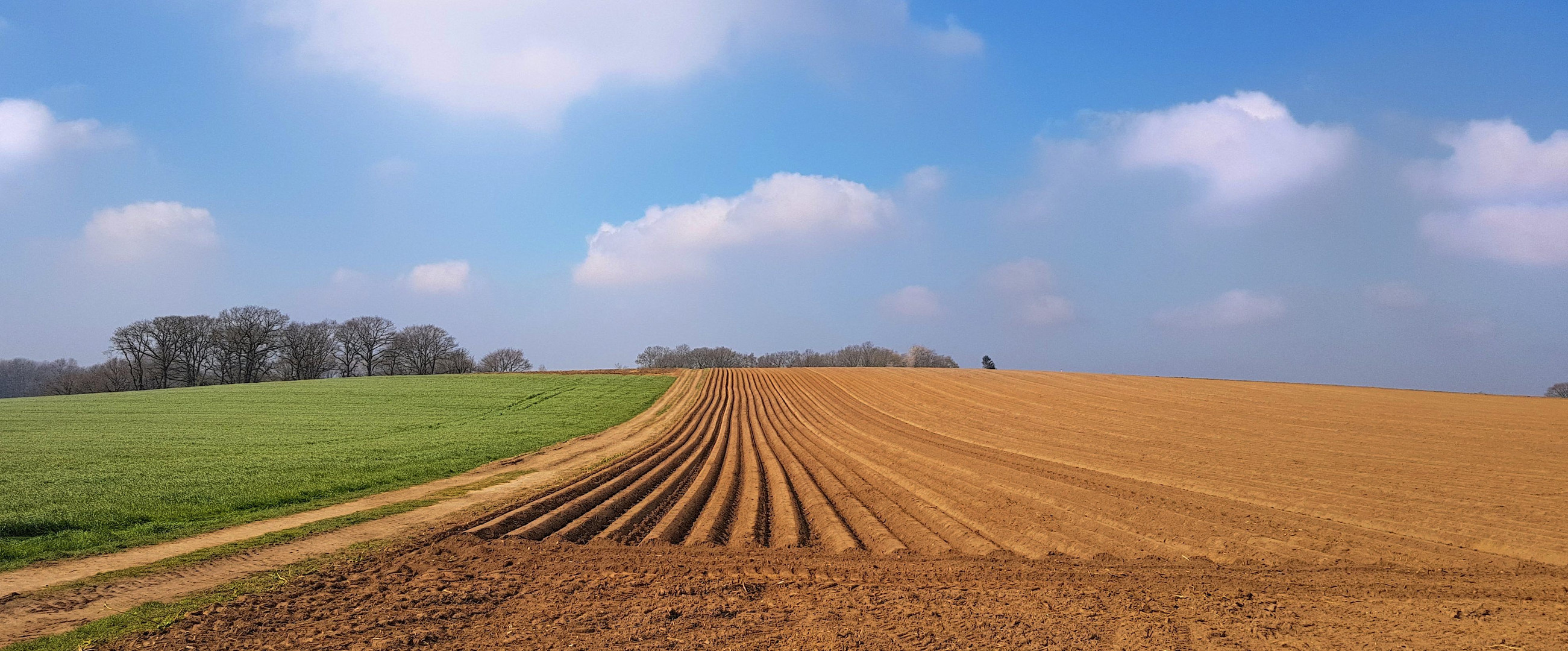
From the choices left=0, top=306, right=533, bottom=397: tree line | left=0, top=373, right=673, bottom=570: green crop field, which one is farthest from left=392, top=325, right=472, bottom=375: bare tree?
left=0, top=373, right=673, bottom=570: green crop field

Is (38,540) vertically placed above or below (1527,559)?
above

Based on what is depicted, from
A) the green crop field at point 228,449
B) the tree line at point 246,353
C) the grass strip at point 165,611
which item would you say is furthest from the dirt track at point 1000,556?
the tree line at point 246,353

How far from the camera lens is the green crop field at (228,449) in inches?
444

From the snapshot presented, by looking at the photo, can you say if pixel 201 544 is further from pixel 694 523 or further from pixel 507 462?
pixel 507 462

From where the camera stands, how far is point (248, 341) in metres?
83.8

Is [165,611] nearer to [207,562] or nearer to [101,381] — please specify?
[207,562]

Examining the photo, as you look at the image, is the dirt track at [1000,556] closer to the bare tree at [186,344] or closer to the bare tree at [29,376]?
the bare tree at [186,344]

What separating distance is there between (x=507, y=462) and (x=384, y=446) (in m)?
5.56

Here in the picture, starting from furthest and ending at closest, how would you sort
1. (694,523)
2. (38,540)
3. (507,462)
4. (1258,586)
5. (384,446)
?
(384,446) < (507,462) < (694,523) < (38,540) < (1258,586)

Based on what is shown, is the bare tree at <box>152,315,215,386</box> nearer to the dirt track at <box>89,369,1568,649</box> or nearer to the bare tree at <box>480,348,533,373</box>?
the bare tree at <box>480,348,533,373</box>

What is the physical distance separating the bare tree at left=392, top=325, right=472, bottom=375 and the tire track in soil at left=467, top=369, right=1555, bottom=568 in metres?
90.7

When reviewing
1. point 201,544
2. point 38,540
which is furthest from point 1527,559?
point 38,540

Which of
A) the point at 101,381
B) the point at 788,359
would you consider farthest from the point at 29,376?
the point at 788,359

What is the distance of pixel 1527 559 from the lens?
29.8 ft
